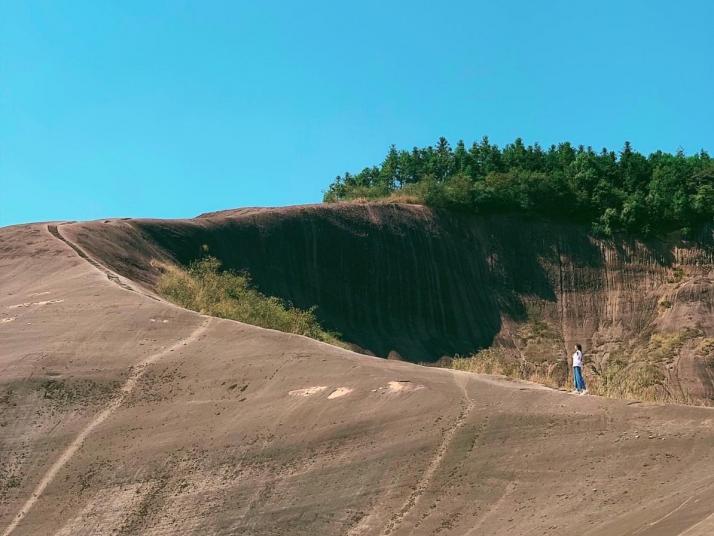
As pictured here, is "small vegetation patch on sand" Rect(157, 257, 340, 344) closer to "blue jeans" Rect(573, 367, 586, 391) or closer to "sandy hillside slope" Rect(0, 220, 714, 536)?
"sandy hillside slope" Rect(0, 220, 714, 536)

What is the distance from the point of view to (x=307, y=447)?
16469 millimetres

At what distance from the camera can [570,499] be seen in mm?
14219

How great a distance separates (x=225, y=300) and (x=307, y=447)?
13.9 metres

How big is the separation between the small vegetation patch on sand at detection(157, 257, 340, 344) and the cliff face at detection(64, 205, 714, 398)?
5.18 m

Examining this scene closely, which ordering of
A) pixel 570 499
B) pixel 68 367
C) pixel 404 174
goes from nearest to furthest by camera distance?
pixel 570 499 < pixel 68 367 < pixel 404 174

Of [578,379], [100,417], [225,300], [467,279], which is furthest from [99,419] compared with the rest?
[467,279]

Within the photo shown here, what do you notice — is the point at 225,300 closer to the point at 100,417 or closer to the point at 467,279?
the point at 100,417

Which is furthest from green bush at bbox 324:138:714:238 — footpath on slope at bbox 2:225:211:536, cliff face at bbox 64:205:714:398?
footpath on slope at bbox 2:225:211:536

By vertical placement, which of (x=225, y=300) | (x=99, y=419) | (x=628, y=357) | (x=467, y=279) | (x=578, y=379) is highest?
(x=225, y=300)

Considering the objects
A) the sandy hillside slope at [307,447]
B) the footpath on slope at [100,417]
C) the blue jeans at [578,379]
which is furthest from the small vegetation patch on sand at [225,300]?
the blue jeans at [578,379]

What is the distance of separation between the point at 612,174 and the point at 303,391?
3923 cm

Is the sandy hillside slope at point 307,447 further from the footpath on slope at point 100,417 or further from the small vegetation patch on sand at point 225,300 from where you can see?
the small vegetation patch on sand at point 225,300

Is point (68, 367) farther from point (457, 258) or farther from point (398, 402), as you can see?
point (457, 258)

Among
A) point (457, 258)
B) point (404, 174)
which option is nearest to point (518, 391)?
point (457, 258)
